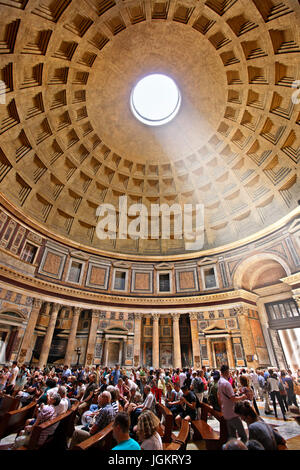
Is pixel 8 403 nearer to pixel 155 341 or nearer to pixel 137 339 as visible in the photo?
pixel 137 339

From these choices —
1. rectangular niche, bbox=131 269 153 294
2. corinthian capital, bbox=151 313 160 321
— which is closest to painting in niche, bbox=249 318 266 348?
corinthian capital, bbox=151 313 160 321

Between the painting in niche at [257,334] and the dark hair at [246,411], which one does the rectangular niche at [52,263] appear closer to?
the painting in niche at [257,334]

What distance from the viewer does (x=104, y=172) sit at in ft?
80.3

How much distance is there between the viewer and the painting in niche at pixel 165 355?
22.3 meters

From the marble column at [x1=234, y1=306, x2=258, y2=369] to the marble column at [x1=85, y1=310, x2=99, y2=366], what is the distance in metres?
13.0

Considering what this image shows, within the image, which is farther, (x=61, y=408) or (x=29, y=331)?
(x=29, y=331)

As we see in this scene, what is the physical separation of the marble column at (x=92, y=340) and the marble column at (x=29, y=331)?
15.8 feet

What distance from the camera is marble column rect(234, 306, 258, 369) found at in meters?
18.1

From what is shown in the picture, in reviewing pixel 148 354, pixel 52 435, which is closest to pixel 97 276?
pixel 148 354

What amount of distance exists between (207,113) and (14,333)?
24963 mm

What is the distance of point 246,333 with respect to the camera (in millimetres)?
18969

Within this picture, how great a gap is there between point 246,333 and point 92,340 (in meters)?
13.6

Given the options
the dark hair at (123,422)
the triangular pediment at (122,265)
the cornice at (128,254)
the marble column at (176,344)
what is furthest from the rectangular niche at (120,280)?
the dark hair at (123,422)

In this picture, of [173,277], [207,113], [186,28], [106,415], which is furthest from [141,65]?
[106,415]
